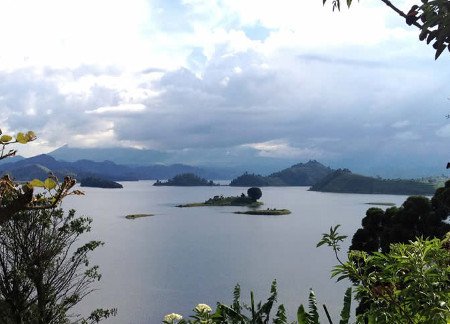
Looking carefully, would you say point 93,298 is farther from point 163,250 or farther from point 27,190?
point 27,190

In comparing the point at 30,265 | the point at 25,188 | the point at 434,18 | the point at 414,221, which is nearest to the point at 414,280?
the point at 434,18

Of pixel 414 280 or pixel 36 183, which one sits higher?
pixel 36 183

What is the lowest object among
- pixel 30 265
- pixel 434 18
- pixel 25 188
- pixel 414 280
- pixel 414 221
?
pixel 30 265

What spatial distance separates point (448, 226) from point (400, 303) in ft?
156

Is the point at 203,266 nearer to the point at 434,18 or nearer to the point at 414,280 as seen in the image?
the point at 414,280

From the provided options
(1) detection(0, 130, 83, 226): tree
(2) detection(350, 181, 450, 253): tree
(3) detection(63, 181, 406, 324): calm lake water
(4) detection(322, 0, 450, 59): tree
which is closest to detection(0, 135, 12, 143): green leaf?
(1) detection(0, 130, 83, 226): tree

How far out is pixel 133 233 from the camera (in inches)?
6260

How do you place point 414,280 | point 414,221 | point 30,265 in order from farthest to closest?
point 414,221 < point 30,265 < point 414,280

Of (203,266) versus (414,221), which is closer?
(414,221)

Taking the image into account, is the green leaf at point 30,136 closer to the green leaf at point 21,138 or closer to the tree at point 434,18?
the green leaf at point 21,138

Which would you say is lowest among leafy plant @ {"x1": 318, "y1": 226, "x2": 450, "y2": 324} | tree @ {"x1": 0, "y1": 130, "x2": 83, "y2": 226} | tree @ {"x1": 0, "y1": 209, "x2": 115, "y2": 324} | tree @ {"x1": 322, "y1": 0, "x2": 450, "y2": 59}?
tree @ {"x1": 0, "y1": 209, "x2": 115, "y2": 324}

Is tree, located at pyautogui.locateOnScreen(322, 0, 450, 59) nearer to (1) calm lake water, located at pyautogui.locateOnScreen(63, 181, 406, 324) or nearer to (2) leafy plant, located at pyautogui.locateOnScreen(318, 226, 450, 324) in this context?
(2) leafy plant, located at pyautogui.locateOnScreen(318, 226, 450, 324)

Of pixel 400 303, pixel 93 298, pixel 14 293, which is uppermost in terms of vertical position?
pixel 400 303

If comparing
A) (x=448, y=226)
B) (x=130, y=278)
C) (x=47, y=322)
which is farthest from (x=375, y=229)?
(x=130, y=278)
